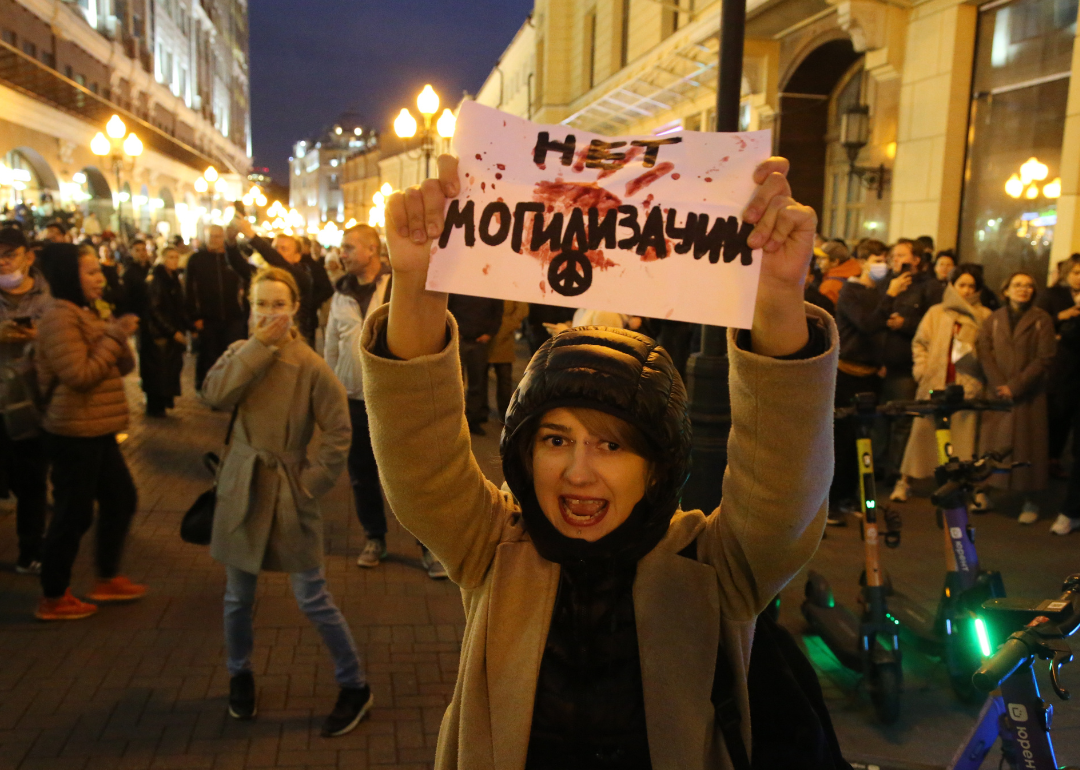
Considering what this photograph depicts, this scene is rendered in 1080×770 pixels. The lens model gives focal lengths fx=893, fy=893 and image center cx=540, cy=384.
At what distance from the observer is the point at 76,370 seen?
15.6ft

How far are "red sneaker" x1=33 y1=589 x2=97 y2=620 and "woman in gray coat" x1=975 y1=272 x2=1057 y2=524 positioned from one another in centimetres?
631

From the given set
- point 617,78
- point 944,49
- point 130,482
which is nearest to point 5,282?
point 130,482

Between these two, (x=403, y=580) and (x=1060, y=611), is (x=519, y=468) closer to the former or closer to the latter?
(x=1060, y=611)

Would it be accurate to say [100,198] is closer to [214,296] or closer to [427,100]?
[214,296]

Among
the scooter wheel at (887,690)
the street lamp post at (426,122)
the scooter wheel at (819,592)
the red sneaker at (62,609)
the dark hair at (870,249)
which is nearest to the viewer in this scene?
the scooter wheel at (887,690)

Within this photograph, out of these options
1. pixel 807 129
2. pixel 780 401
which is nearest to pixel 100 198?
pixel 807 129

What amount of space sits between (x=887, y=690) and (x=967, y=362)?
13.2 feet

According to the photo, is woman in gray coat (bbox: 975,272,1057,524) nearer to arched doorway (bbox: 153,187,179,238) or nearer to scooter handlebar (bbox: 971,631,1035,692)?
scooter handlebar (bbox: 971,631,1035,692)

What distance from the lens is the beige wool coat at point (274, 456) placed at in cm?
379

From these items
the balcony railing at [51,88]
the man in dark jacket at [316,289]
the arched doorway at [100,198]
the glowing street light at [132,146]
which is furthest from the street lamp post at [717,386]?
the arched doorway at [100,198]

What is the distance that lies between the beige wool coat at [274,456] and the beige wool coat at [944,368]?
496 centimetres

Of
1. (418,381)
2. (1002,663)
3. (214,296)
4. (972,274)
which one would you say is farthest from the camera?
(214,296)

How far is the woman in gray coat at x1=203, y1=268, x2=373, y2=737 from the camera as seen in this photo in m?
3.79

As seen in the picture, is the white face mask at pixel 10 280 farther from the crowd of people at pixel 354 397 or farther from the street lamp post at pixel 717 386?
the street lamp post at pixel 717 386
